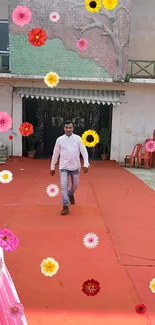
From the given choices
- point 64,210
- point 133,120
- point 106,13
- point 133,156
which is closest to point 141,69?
point 133,120

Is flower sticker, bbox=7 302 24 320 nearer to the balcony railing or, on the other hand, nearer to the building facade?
the building facade

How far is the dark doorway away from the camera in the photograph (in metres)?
13.3

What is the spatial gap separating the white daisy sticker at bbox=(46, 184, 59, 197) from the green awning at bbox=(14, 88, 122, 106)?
4213mm

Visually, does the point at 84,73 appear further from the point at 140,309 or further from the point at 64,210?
the point at 140,309

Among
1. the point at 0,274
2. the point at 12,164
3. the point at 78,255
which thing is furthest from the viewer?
the point at 12,164

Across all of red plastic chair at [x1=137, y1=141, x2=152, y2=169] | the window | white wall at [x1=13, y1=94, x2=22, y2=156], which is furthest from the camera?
white wall at [x1=13, y1=94, x2=22, y2=156]

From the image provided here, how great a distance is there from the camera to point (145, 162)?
40.3 ft

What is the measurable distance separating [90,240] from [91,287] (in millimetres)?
1426

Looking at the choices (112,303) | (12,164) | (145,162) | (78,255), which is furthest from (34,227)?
(145,162)

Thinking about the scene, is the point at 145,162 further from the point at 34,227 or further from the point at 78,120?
the point at 34,227

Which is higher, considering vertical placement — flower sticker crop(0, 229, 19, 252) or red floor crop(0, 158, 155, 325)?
flower sticker crop(0, 229, 19, 252)

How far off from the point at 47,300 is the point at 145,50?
11.1m

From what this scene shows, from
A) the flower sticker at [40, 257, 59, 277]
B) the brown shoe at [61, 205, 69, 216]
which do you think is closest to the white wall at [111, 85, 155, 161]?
the brown shoe at [61, 205, 69, 216]

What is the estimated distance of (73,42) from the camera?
11.2 m
